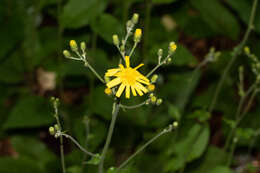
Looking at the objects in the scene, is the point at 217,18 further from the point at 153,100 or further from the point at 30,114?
the point at 153,100

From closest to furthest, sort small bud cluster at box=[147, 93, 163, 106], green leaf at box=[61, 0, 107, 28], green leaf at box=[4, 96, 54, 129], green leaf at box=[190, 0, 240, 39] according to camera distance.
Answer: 1. small bud cluster at box=[147, 93, 163, 106]
2. green leaf at box=[61, 0, 107, 28]
3. green leaf at box=[4, 96, 54, 129]
4. green leaf at box=[190, 0, 240, 39]

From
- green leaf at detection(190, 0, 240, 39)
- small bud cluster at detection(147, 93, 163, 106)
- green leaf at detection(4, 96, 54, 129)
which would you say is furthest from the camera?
green leaf at detection(190, 0, 240, 39)

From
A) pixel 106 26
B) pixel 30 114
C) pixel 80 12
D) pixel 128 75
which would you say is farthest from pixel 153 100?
pixel 30 114

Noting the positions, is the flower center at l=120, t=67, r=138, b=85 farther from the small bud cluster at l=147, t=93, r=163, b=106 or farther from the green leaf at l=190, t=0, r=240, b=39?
the green leaf at l=190, t=0, r=240, b=39

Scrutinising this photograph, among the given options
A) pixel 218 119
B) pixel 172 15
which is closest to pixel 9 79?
pixel 172 15

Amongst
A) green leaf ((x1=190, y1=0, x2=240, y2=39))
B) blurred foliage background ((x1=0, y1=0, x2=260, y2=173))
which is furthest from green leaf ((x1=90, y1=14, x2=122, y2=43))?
green leaf ((x1=190, y1=0, x2=240, y2=39))
